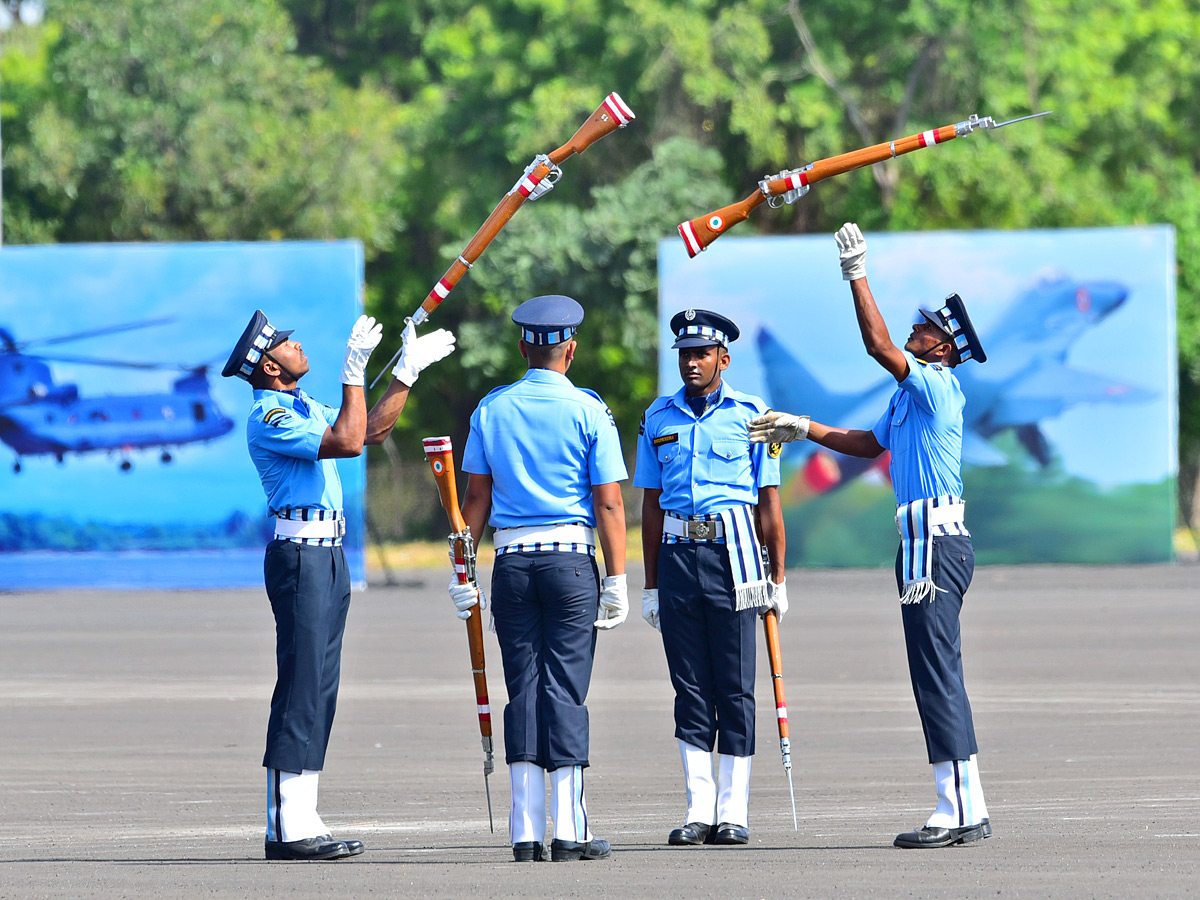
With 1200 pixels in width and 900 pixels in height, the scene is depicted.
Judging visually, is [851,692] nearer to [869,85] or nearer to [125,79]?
[869,85]

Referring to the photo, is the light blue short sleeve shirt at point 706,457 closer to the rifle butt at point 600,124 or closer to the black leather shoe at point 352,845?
the rifle butt at point 600,124

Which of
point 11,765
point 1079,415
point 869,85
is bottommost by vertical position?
point 11,765

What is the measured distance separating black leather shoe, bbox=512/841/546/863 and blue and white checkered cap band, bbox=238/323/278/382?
2.17m

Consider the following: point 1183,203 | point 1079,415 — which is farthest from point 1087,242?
point 1183,203

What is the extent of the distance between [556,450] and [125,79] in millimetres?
28221

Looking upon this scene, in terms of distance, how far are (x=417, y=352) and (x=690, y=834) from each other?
7.35 ft

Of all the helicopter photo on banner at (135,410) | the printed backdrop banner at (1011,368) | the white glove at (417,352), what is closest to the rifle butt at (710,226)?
the white glove at (417,352)

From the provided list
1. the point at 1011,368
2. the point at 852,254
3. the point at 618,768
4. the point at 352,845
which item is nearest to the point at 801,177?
the point at 852,254

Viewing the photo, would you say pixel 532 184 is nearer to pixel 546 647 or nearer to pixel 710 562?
pixel 710 562

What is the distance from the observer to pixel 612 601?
7223 millimetres

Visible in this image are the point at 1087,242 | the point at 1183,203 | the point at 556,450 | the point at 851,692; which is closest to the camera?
the point at 556,450

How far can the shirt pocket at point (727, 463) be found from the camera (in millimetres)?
7602

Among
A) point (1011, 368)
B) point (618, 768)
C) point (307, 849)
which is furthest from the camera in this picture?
point (1011, 368)

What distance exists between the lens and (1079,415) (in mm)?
24000
